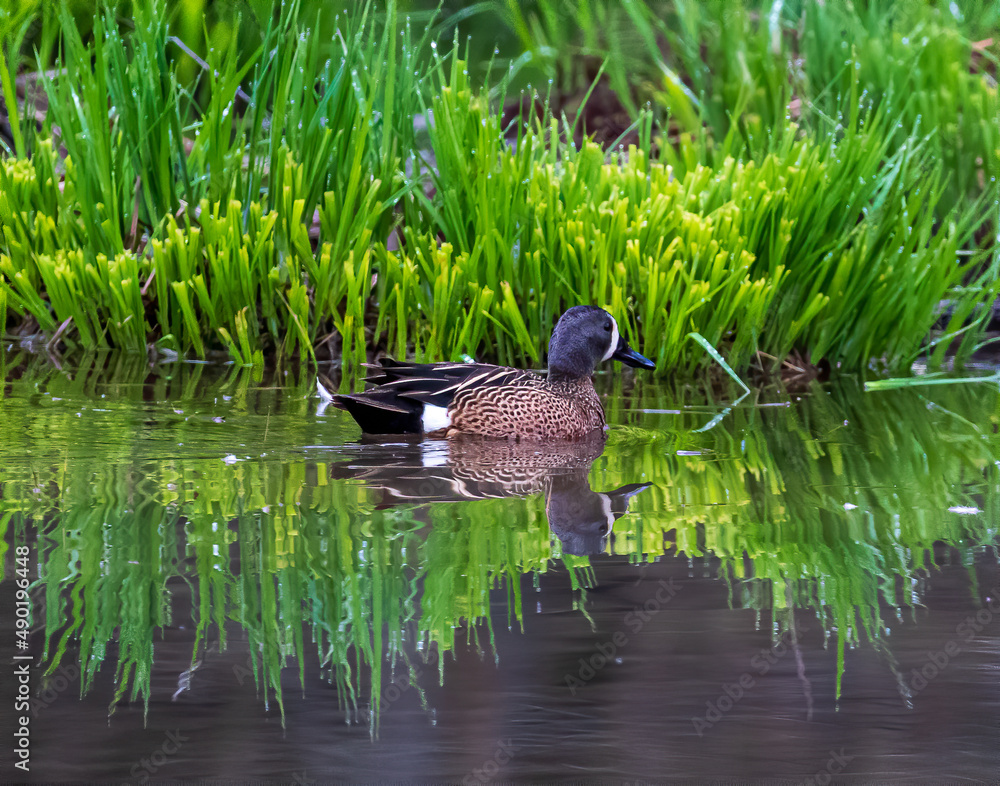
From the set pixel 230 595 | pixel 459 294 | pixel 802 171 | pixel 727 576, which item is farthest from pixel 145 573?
pixel 802 171

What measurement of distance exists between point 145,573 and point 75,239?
14.3 ft

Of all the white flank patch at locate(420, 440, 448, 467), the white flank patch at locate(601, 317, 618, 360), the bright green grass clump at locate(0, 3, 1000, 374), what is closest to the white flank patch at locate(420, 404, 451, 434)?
the white flank patch at locate(420, 440, 448, 467)

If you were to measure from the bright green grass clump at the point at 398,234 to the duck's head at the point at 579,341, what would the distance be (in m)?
0.68

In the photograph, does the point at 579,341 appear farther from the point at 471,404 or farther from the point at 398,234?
the point at 398,234

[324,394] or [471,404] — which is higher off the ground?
[471,404]

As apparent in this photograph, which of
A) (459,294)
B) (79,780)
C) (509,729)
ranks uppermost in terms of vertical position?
(509,729)

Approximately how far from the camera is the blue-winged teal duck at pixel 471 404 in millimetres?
5297

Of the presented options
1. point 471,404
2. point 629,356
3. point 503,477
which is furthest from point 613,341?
point 503,477

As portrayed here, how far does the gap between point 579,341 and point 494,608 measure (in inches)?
119

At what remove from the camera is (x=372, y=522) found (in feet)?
12.4

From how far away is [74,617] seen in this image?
2826 mm

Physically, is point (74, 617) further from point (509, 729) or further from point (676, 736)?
point (676, 736)

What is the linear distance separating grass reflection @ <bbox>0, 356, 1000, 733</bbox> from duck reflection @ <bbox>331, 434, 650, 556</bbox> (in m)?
0.05

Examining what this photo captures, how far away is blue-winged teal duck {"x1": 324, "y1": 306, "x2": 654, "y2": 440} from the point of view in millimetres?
5297
